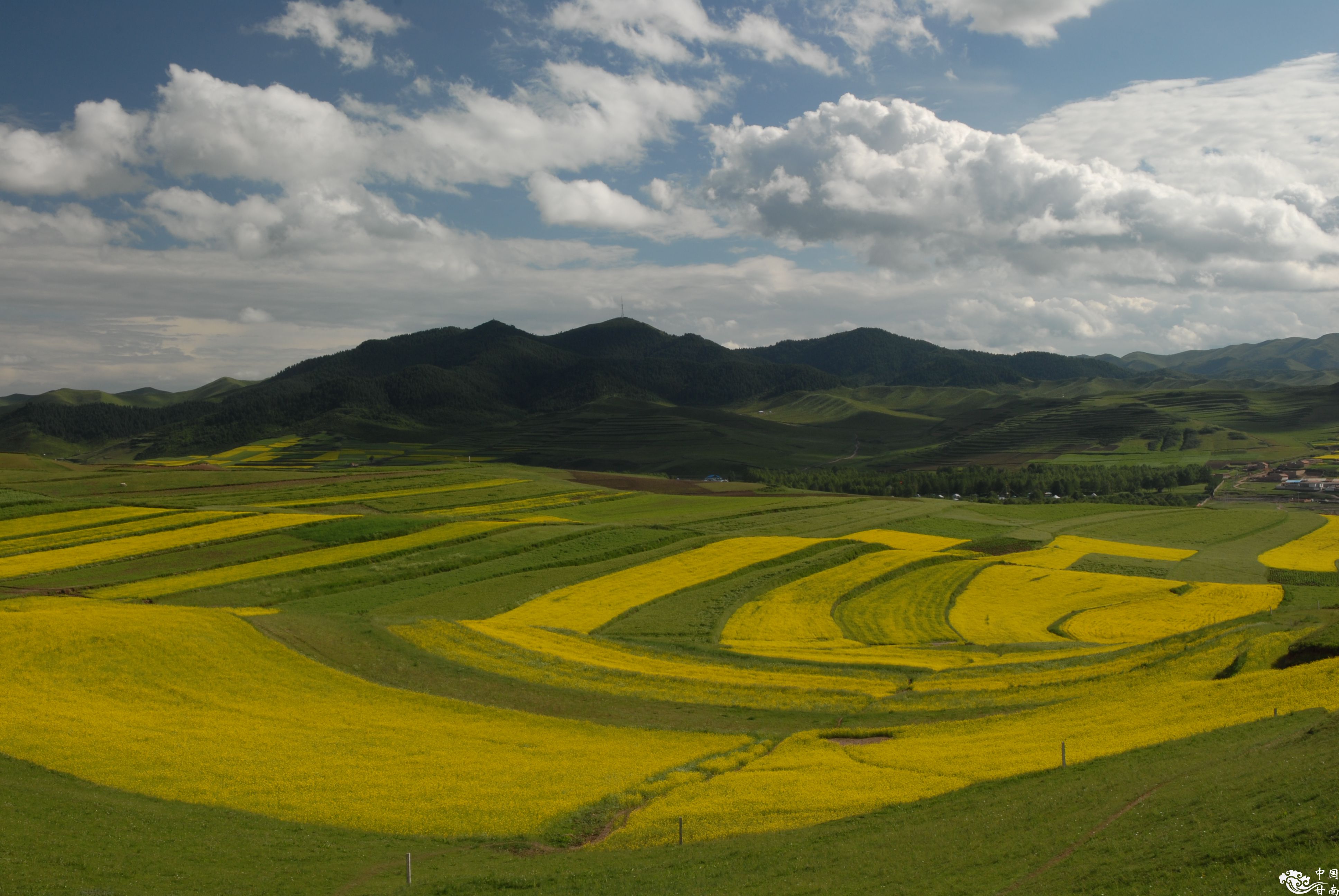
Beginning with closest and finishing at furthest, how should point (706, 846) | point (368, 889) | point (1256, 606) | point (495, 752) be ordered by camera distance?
point (368, 889) < point (706, 846) < point (495, 752) < point (1256, 606)

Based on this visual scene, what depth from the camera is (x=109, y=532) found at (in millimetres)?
78062

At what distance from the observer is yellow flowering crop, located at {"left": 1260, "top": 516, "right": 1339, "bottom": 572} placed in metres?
80.4

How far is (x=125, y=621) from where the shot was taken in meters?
43.6

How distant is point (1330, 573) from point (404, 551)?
285 feet

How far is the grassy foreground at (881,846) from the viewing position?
678 inches

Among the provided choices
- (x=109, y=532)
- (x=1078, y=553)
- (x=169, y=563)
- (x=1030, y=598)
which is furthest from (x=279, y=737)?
(x=1078, y=553)

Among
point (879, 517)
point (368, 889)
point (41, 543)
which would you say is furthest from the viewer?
point (879, 517)

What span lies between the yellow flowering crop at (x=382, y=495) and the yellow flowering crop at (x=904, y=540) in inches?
2425

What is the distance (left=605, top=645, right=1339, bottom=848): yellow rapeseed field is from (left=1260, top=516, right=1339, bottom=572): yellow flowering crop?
5707 cm

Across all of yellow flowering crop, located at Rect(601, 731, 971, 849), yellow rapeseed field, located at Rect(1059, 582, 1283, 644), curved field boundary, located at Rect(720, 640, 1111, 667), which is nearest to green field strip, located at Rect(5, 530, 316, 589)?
curved field boundary, located at Rect(720, 640, 1111, 667)

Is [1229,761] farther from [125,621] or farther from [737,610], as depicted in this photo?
[125,621]

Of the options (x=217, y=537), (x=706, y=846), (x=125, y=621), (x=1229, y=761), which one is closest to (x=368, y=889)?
(x=706, y=846)

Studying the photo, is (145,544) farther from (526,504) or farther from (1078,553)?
(1078,553)

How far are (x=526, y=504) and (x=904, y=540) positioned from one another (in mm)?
52671
